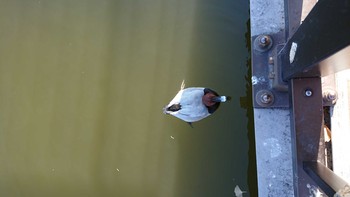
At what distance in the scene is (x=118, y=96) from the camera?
3322mm

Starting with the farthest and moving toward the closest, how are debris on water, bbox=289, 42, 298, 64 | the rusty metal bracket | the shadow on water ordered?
the shadow on water < the rusty metal bracket < debris on water, bbox=289, 42, 298, 64

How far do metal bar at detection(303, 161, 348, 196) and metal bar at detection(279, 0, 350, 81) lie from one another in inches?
14.6

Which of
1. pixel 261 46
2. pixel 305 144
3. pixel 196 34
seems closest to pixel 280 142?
pixel 261 46

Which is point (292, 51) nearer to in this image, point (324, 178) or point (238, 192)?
point (324, 178)

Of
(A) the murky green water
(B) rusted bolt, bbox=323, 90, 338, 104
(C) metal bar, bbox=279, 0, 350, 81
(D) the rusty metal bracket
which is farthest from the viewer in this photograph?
(A) the murky green water

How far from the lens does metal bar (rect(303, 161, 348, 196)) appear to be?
1073 mm

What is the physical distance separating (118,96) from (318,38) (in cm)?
253

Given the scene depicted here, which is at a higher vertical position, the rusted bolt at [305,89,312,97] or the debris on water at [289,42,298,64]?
the debris on water at [289,42,298,64]

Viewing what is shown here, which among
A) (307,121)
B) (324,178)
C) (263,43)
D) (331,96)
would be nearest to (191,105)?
(263,43)

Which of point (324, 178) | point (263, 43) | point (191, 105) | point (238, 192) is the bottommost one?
point (238, 192)

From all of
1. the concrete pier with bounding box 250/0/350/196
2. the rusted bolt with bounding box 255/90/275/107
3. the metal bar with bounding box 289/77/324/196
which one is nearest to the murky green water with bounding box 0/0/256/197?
the concrete pier with bounding box 250/0/350/196

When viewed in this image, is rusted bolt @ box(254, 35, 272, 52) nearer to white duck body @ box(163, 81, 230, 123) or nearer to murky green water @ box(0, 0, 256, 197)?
white duck body @ box(163, 81, 230, 123)

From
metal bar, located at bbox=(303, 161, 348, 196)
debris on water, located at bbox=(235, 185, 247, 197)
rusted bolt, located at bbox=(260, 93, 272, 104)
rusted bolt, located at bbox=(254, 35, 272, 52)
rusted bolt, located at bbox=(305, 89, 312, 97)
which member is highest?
rusted bolt, located at bbox=(254, 35, 272, 52)

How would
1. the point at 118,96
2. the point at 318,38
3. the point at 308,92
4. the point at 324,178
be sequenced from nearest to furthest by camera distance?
the point at 318,38 → the point at 324,178 → the point at 308,92 → the point at 118,96
